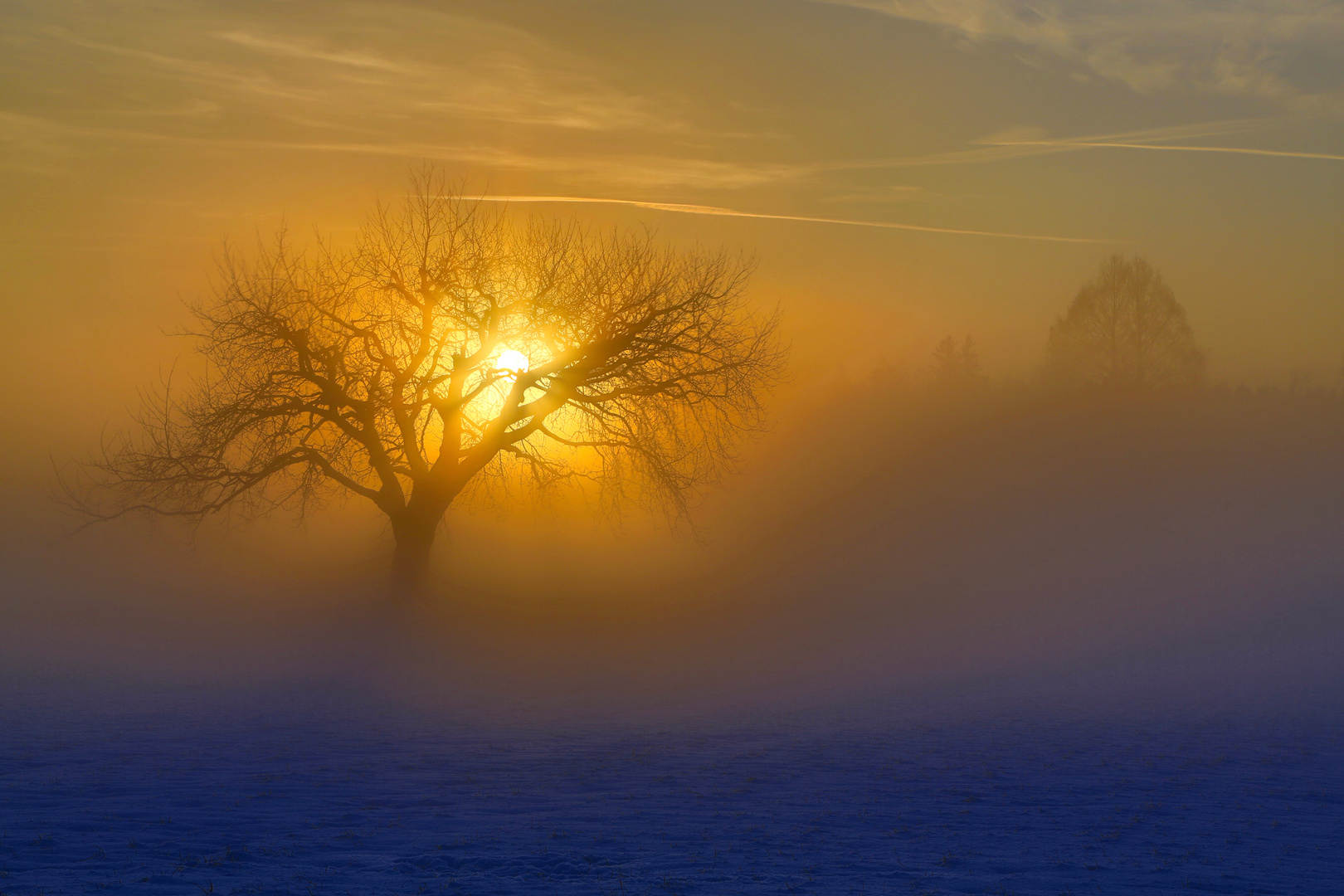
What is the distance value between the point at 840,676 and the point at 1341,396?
48.3 m

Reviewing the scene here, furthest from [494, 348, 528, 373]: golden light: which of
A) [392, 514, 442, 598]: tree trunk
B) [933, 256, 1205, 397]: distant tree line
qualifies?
[933, 256, 1205, 397]: distant tree line

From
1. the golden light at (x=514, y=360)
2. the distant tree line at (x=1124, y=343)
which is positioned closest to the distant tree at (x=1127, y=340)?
the distant tree line at (x=1124, y=343)

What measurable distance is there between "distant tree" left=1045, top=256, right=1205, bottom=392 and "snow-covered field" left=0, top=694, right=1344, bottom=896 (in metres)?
45.2

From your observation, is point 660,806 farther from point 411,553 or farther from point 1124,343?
Result: point 1124,343

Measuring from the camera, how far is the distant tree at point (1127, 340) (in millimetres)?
58938

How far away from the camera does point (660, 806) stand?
11.3 m

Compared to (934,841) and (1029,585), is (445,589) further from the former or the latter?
(934,841)

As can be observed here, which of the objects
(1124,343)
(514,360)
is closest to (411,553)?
(514,360)

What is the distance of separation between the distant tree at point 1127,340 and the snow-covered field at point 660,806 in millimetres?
45163

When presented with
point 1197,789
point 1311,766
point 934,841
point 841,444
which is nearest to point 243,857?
point 934,841

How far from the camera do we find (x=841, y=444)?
2312 inches

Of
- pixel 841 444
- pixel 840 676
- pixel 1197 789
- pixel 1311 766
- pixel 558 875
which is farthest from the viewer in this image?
pixel 841 444

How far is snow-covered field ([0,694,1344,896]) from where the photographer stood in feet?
28.0

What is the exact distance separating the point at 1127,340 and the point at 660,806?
185 ft
